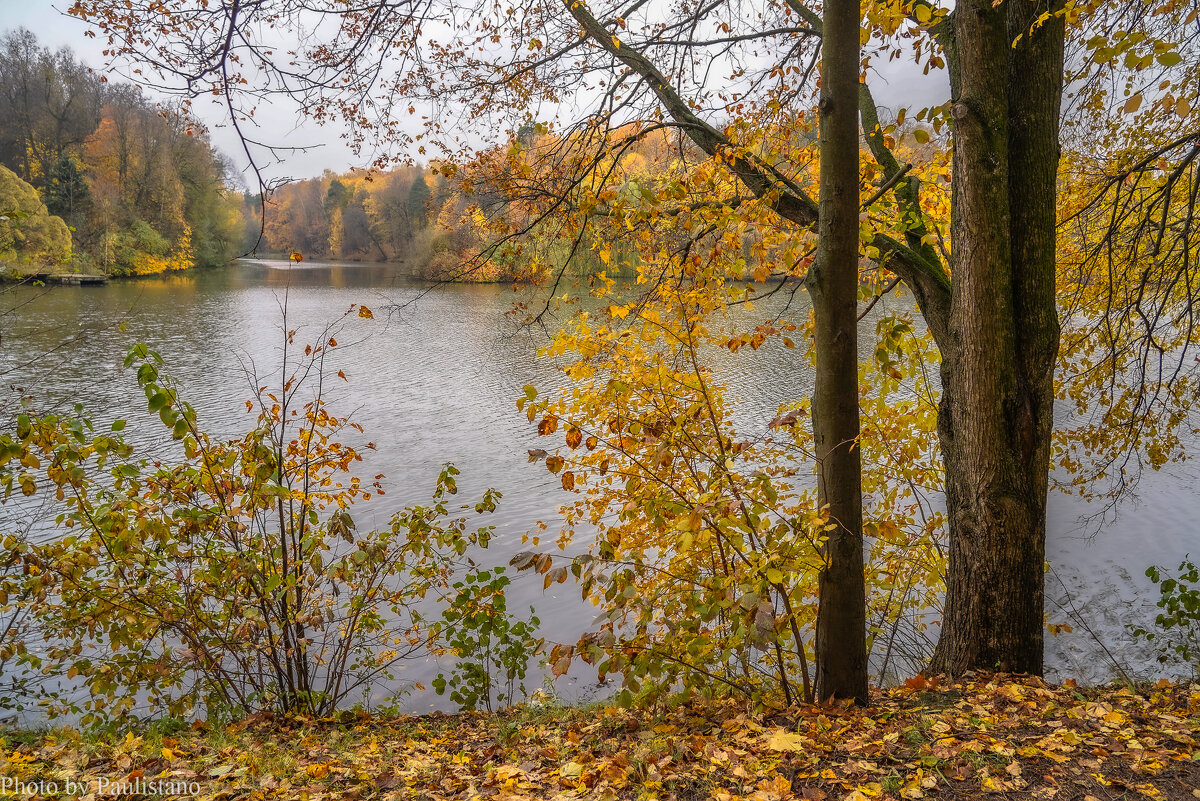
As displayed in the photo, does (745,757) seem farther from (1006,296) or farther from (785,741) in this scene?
(1006,296)

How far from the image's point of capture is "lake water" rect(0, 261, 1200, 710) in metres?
7.38

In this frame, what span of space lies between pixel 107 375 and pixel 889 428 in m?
17.4

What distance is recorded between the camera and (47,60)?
3756 centimetres

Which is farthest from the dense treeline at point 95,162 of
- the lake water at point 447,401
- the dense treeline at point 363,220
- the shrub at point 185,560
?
the shrub at point 185,560

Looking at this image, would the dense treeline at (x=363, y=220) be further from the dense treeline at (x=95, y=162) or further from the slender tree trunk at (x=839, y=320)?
the slender tree trunk at (x=839, y=320)

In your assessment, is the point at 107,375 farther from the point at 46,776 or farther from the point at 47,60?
the point at 47,60

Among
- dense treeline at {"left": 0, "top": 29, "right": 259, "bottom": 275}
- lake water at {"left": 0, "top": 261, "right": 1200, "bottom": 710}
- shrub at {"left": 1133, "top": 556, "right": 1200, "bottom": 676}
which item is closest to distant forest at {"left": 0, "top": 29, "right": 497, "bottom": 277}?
dense treeline at {"left": 0, "top": 29, "right": 259, "bottom": 275}

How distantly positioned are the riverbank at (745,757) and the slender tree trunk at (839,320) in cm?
64

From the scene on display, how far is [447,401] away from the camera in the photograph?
15125 millimetres

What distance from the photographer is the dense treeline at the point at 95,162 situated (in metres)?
36.1

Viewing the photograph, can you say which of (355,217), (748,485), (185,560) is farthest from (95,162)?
(748,485)

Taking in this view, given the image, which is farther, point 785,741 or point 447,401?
point 447,401

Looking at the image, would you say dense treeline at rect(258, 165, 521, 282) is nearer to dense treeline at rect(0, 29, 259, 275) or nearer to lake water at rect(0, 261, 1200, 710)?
dense treeline at rect(0, 29, 259, 275)

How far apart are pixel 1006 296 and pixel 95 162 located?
5199 centimetres
